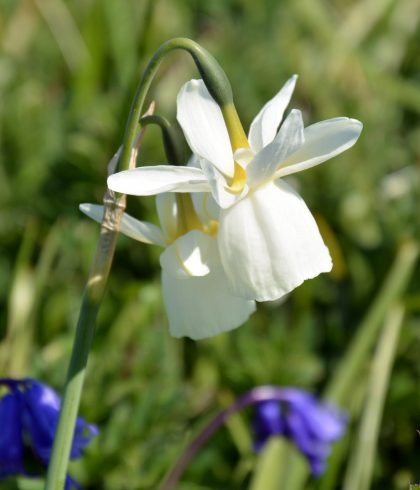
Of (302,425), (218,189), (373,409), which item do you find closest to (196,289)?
(218,189)

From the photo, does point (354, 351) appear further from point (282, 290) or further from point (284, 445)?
point (282, 290)

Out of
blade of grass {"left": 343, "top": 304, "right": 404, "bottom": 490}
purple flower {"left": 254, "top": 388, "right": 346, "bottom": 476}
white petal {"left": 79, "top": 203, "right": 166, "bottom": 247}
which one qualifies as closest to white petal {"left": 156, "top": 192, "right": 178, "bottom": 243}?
white petal {"left": 79, "top": 203, "right": 166, "bottom": 247}

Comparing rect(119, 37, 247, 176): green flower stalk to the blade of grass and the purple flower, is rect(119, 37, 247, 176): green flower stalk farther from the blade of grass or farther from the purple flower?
the blade of grass

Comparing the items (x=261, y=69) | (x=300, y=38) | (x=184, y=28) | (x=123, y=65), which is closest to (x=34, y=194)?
(x=123, y=65)

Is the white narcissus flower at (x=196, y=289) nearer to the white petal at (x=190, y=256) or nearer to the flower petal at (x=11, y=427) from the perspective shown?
the white petal at (x=190, y=256)

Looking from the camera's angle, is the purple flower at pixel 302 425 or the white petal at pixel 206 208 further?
the purple flower at pixel 302 425

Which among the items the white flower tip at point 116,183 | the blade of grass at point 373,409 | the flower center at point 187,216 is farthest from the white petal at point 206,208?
the blade of grass at point 373,409
